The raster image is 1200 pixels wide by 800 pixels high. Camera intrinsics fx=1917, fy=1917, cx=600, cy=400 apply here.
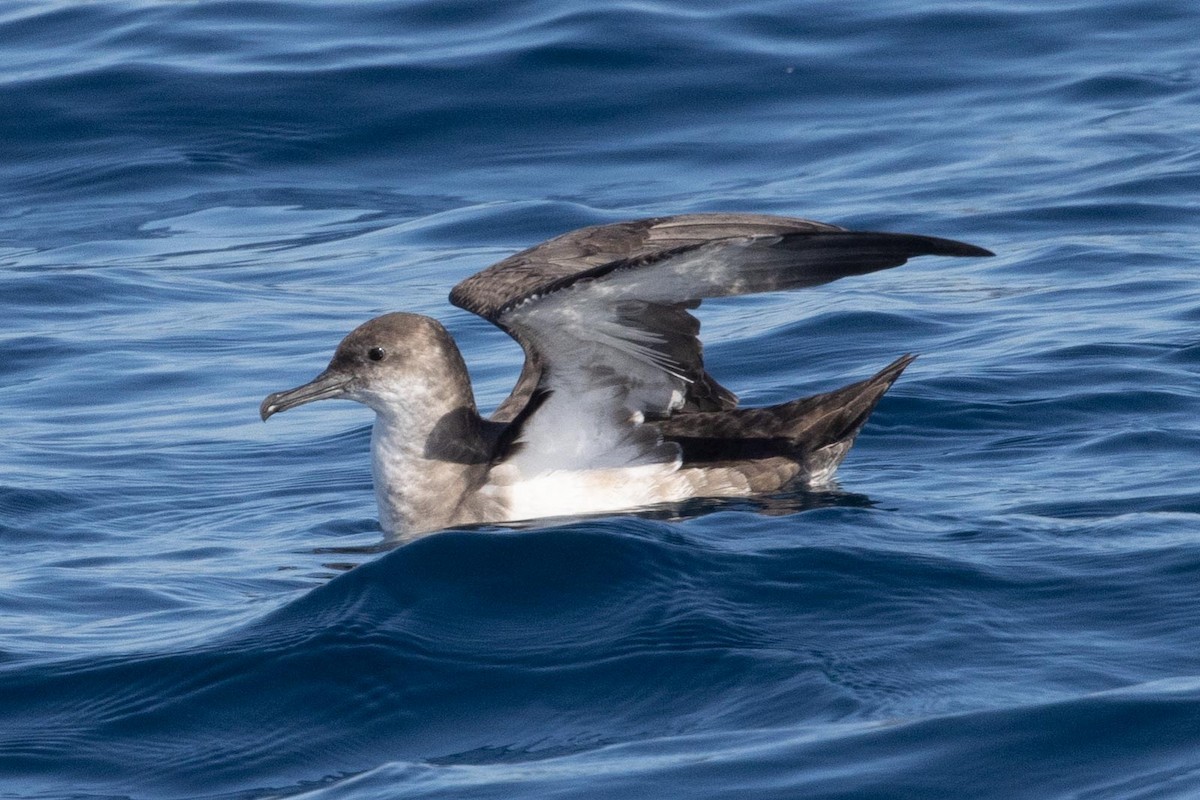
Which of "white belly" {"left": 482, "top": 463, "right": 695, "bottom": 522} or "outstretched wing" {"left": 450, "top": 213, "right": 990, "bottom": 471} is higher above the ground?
"outstretched wing" {"left": 450, "top": 213, "right": 990, "bottom": 471}

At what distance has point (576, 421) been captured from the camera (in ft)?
23.8

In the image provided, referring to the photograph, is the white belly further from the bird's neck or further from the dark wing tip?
the dark wing tip

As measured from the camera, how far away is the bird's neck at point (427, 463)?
7379mm

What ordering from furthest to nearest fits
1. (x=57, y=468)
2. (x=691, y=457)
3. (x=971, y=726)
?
(x=57, y=468) < (x=691, y=457) < (x=971, y=726)

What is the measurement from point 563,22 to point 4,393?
21.4 feet

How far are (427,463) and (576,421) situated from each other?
613mm

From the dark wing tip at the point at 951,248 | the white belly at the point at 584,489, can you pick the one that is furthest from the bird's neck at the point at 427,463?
the dark wing tip at the point at 951,248

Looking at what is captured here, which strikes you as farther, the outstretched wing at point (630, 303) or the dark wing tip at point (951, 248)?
the outstretched wing at point (630, 303)

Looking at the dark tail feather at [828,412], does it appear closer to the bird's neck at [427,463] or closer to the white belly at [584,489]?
the white belly at [584,489]

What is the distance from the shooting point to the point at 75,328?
11344 mm

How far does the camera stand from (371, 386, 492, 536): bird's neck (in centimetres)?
738

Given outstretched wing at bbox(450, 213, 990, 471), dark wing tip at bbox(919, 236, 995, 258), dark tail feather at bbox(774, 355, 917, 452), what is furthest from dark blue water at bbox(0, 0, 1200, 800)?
dark wing tip at bbox(919, 236, 995, 258)

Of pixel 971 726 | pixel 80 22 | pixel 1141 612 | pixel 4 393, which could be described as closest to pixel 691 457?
pixel 1141 612

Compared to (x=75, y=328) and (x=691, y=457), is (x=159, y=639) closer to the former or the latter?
(x=691, y=457)
